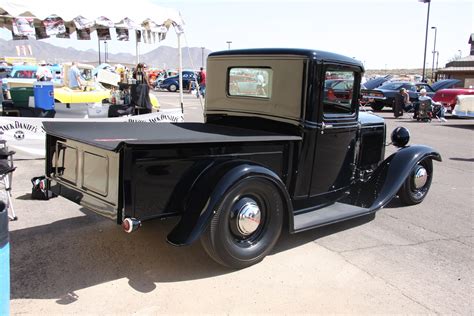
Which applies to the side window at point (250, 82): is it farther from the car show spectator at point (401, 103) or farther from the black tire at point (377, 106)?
the black tire at point (377, 106)

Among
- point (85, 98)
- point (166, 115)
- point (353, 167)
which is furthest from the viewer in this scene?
point (85, 98)

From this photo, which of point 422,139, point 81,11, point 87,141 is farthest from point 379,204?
point 422,139

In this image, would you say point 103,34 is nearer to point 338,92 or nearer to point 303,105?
point 338,92

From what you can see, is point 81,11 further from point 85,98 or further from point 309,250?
point 309,250

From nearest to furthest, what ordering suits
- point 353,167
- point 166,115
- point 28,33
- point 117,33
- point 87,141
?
point 87,141
point 353,167
point 28,33
point 166,115
point 117,33

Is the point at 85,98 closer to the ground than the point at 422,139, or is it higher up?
higher up

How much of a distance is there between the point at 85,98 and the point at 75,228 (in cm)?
738

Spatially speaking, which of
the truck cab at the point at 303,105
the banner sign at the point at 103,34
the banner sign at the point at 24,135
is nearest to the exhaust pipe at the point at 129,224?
the truck cab at the point at 303,105

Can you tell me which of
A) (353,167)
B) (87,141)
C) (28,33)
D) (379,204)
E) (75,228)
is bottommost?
(75,228)

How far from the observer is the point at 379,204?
4500 mm

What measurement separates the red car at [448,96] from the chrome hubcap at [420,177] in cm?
1427

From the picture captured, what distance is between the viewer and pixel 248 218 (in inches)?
134

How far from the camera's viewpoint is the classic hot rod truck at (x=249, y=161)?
9.96ft

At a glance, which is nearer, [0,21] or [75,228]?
[75,228]
